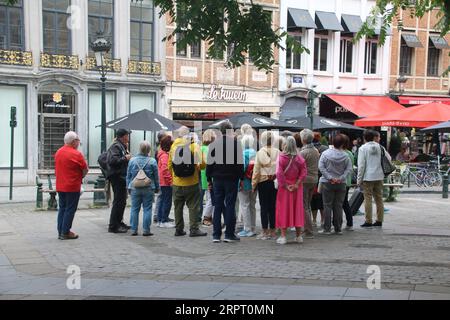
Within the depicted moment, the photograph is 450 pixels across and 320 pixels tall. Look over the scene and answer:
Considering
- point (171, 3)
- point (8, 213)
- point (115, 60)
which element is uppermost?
point (115, 60)

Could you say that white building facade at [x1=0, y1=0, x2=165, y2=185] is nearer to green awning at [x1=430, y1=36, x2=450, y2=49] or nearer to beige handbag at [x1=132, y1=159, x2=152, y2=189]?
beige handbag at [x1=132, y1=159, x2=152, y2=189]

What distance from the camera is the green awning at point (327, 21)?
83.4 feet

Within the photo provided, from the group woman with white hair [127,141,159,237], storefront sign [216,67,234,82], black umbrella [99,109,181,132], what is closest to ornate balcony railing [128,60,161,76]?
storefront sign [216,67,234,82]

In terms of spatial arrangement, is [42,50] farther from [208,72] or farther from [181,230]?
[181,230]

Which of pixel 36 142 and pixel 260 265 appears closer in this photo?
pixel 260 265

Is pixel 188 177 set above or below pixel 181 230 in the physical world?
above

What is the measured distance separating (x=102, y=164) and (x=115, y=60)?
12.4 meters

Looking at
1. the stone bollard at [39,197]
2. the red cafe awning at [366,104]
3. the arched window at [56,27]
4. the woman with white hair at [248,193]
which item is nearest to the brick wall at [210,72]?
the red cafe awning at [366,104]

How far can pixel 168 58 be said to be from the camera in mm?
22109

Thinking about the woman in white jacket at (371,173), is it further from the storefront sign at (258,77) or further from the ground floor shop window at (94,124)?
the storefront sign at (258,77)

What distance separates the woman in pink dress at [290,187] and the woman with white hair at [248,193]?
0.82m
